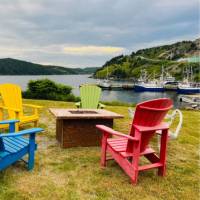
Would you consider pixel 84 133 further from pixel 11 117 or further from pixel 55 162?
pixel 11 117

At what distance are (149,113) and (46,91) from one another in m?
10.5

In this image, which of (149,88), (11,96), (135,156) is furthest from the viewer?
(149,88)

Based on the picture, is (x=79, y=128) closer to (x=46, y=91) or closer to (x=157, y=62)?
(x=46, y=91)

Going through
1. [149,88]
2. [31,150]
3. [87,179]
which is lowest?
[149,88]

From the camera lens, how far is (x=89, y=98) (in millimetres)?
5621

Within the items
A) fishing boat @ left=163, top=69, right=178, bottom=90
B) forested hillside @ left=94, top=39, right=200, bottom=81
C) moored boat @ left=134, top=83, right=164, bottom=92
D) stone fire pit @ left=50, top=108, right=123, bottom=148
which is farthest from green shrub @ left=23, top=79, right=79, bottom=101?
forested hillside @ left=94, top=39, right=200, bottom=81

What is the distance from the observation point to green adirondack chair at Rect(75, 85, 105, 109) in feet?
18.3

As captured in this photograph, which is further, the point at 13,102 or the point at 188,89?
the point at 188,89

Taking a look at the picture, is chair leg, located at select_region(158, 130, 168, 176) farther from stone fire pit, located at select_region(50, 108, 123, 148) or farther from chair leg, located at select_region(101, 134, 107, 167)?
stone fire pit, located at select_region(50, 108, 123, 148)

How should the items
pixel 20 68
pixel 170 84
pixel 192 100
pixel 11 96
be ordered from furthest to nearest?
1. pixel 20 68
2. pixel 170 84
3. pixel 192 100
4. pixel 11 96

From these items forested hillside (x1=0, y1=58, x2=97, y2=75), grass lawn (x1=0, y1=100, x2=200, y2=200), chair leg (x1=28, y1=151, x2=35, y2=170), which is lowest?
grass lawn (x1=0, y1=100, x2=200, y2=200)

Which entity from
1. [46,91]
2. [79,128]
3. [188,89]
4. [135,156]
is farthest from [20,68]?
[135,156]

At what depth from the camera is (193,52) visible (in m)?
106

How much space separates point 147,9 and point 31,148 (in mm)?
6972
